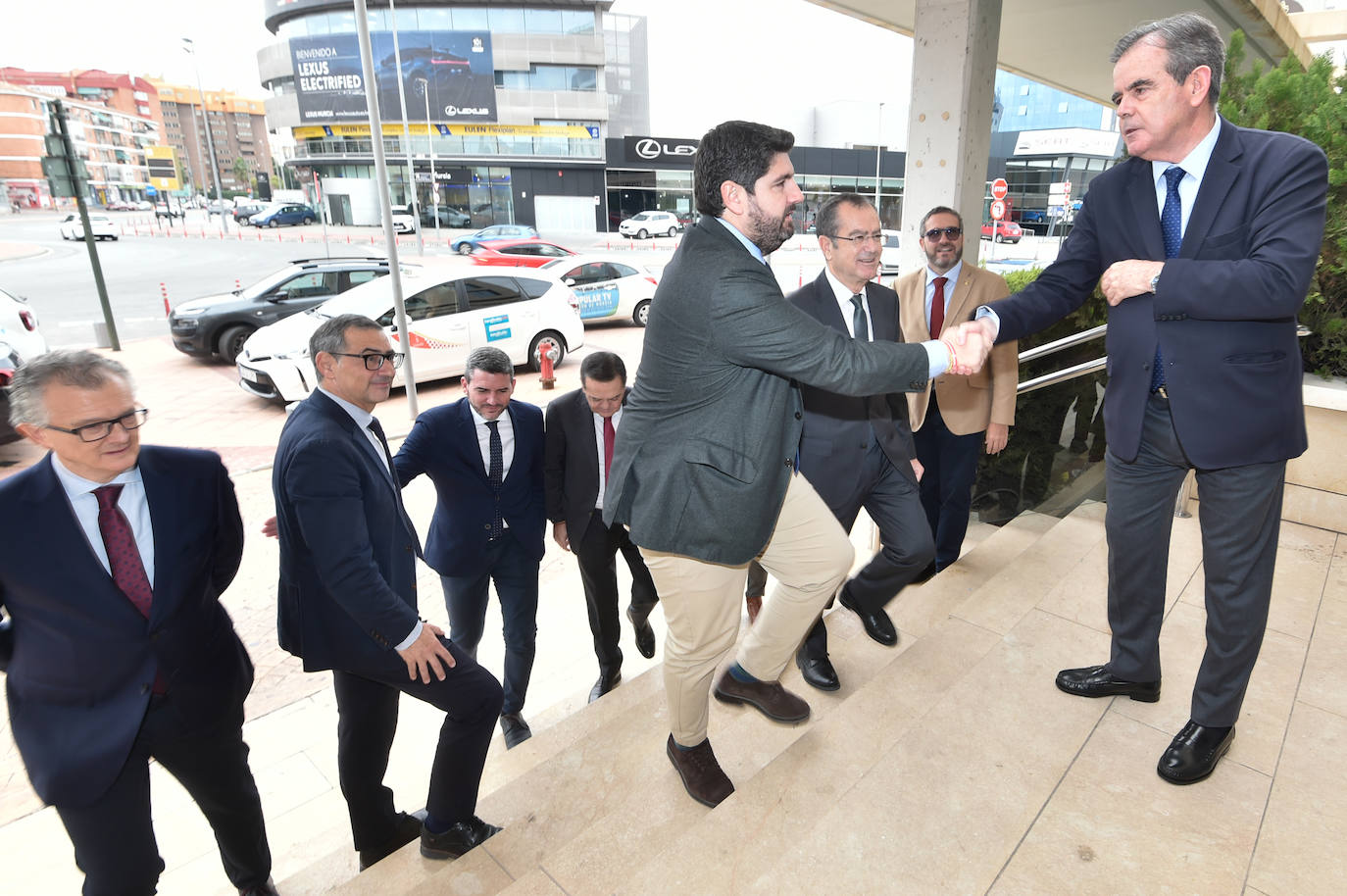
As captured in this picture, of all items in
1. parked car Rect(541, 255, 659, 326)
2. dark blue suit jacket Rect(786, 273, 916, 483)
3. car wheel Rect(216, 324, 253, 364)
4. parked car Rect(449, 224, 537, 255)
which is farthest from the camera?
parked car Rect(449, 224, 537, 255)

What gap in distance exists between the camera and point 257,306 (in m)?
10.7

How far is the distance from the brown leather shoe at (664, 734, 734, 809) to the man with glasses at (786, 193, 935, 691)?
27.4 inches

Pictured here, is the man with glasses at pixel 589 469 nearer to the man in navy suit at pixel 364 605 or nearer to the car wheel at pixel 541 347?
the man in navy suit at pixel 364 605

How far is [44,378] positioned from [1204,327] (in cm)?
284

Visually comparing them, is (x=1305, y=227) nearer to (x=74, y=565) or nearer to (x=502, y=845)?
(x=502, y=845)

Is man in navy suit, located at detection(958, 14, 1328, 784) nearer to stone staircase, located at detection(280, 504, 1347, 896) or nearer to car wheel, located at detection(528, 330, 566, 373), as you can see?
stone staircase, located at detection(280, 504, 1347, 896)

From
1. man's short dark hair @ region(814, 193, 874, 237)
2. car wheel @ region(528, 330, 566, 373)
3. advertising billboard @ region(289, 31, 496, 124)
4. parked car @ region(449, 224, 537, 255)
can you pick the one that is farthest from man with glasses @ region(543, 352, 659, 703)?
advertising billboard @ region(289, 31, 496, 124)

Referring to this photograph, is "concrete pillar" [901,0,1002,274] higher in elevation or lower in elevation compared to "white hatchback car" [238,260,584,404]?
higher

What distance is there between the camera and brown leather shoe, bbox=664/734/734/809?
7.01 ft

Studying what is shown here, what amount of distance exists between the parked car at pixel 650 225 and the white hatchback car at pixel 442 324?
27.8 meters

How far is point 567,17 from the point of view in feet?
146

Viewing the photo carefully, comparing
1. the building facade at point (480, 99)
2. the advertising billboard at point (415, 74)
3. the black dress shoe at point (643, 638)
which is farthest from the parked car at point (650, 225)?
the black dress shoe at point (643, 638)

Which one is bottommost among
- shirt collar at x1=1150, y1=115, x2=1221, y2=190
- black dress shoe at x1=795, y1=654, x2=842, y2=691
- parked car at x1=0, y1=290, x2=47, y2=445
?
black dress shoe at x1=795, y1=654, x2=842, y2=691

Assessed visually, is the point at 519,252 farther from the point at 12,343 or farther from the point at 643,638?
the point at 643,638
